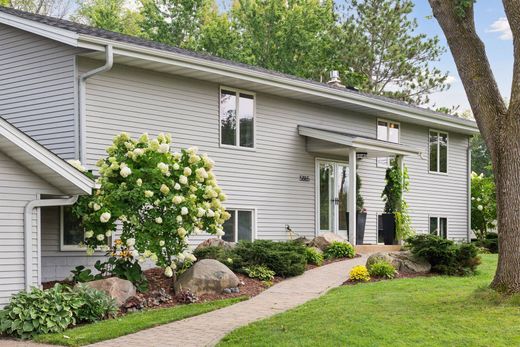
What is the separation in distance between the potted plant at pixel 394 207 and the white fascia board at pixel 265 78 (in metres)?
2.05

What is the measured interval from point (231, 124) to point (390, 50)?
21150mm

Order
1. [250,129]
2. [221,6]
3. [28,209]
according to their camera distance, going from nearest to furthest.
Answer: [28,209]
[250,129]
[221,6]

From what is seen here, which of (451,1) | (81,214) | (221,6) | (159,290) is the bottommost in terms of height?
(159,290)

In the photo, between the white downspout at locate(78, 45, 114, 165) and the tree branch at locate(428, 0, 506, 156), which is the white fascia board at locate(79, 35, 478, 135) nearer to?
the white downspout at locate(78, 45, 114, 165)

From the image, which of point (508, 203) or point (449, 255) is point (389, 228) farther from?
point (508, 203)

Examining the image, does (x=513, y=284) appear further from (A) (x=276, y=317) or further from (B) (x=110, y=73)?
(B) (x=110, y=73)

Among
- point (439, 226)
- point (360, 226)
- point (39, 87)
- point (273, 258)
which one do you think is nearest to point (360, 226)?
point (360, 226)

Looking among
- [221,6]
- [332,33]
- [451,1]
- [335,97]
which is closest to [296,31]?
[332,33]

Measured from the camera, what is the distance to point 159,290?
38.9ft

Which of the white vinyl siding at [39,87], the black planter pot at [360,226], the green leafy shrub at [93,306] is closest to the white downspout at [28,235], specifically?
the green leafy shrub at [93,306]

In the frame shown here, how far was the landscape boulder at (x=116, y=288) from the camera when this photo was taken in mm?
10856

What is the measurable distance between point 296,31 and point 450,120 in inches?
572

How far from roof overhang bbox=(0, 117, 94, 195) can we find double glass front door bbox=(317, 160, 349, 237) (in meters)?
9.24

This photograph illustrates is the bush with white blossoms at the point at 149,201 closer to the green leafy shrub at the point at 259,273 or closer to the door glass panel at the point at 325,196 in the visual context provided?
the green leafy shrub at the point at 259,273
